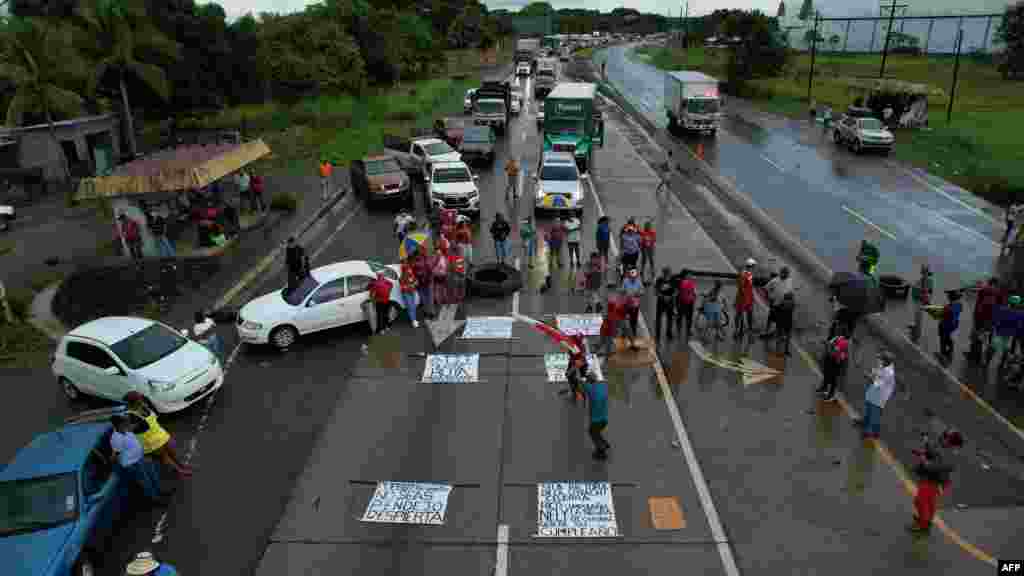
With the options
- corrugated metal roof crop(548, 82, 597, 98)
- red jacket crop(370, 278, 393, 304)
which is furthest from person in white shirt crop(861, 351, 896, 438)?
corrugated metal roof crop(548, 82, 597, 98)

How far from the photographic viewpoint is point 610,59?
109 metres

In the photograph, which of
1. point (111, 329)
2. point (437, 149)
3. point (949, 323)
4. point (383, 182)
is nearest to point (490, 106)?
point (437, 149)

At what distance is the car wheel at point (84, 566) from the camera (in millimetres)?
8609

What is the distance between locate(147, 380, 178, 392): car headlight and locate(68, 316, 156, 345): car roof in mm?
1312

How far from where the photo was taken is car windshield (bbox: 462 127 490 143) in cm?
3437

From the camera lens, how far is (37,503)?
903cm

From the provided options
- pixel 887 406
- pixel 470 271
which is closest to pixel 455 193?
pixel 470 271

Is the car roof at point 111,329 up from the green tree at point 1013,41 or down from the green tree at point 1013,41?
down

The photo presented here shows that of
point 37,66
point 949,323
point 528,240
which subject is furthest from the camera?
point 37,66

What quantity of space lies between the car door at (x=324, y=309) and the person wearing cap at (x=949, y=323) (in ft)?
43.2

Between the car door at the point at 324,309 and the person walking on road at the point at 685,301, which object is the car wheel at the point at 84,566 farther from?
the person walking on road at the point at 685,301

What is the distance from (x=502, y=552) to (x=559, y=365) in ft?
18.3

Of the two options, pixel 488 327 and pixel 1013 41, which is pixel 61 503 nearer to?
pixel 488 327

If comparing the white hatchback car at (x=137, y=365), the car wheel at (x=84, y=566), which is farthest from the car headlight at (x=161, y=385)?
the car wheel at (x=84, y=566)
